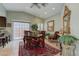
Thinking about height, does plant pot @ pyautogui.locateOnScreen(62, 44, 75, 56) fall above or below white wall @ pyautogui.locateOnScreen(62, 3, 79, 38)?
below

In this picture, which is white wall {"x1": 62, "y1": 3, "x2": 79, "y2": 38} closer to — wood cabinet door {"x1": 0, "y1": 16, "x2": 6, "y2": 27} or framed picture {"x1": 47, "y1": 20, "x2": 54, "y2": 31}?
framed picture {"x1": 47, "y1": 20, "x2": 54, "y2": 31}

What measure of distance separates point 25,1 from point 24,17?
32 centimetres

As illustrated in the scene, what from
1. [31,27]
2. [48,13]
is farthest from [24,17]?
[48,13]

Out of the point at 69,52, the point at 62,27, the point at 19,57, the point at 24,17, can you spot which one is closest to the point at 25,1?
the point at 24,17

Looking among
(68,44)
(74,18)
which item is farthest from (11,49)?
(74,18)

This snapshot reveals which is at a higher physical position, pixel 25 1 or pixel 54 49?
pixel 25 1

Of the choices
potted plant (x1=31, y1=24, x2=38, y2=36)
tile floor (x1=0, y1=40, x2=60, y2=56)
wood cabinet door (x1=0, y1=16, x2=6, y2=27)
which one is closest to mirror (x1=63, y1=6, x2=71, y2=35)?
tile floor (x1=0, y1=40, x2=60, y2=56)

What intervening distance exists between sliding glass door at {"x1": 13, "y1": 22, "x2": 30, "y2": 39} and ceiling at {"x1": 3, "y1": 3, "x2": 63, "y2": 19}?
27 centimetres

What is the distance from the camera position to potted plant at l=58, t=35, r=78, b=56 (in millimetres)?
2822

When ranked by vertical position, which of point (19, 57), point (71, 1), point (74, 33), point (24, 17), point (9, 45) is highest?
point (71, 1)

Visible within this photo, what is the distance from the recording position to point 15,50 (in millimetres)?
2855

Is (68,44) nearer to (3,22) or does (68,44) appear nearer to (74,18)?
(74,18)

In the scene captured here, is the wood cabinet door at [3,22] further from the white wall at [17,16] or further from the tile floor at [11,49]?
the tile floor at [11,49]

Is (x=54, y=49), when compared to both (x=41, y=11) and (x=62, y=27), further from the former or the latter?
(x=41, y=11)
